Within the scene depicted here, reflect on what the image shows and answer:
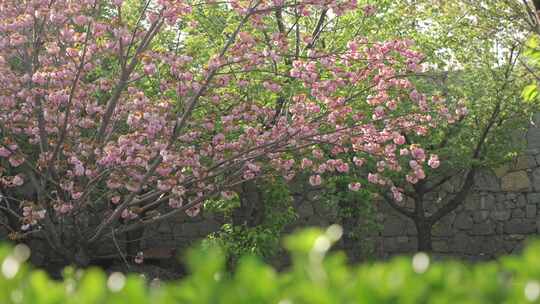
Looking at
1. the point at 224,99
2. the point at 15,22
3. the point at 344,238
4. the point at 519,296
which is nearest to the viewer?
the point at 519,296

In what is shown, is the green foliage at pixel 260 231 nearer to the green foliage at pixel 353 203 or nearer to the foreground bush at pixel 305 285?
the green foliage at pixel 353 203

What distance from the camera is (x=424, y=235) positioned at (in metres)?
13.9

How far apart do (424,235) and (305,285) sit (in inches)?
488

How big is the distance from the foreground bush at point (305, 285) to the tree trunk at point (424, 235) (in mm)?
12032

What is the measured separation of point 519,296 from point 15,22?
656cm

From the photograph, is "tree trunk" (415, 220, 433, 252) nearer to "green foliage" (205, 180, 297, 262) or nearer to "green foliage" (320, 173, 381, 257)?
"green foliage" (320, 173, 381, 257)

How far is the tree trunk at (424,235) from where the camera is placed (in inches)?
546

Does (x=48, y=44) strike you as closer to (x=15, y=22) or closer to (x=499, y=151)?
(x=15, y=22)

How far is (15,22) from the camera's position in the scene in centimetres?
759

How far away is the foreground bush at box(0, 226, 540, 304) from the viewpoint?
1.81 metres

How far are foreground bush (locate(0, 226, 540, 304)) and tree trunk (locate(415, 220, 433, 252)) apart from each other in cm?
1203

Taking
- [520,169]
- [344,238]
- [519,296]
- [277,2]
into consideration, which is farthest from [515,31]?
[519,296]

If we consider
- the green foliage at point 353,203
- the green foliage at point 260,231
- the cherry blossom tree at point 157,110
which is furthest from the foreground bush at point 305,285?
the green foliage at point 353,203

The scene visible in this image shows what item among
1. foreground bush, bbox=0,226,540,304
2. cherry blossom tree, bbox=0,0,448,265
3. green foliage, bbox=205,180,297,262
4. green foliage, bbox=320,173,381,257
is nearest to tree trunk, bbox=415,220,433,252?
green foliage, bbox=320,173,381,257
